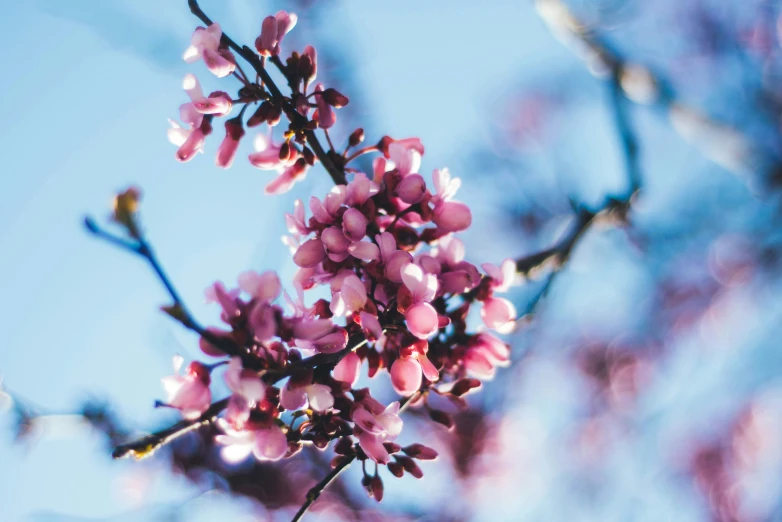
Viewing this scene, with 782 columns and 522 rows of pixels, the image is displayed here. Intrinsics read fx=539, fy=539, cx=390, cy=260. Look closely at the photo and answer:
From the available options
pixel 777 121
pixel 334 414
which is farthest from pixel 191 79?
pixel 777 121

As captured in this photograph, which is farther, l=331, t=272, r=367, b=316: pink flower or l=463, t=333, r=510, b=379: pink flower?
l=463, t=333, r=510, b=379: pink flower

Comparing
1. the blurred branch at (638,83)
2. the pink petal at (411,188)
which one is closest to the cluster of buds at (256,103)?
the pink petal at (411,188)

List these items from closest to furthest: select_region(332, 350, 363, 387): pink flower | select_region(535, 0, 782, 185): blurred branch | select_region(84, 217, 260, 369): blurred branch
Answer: select_region(84, 217, 260, 369): blurred branch → select_region(332, 350, 363, 387): pink flower → select_region(535, 0, 782, 185): blurred branch

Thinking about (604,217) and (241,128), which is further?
(604,217)

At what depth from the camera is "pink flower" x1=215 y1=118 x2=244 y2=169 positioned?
1.66 meters

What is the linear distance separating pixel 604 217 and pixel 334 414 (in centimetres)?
181

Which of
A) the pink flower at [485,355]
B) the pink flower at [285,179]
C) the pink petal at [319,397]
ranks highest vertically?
the pink flower at [285,179]

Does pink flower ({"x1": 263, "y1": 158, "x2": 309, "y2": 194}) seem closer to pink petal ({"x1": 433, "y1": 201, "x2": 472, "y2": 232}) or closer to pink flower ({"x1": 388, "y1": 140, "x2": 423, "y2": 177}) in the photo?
pink flower ({"x1": 388, "y1": 140, "x2": 423, "y2": 177})

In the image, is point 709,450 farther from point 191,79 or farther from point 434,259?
point 191,79

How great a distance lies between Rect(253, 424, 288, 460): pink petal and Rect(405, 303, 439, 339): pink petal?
42 centimetres

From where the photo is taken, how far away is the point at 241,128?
1674 millimetres

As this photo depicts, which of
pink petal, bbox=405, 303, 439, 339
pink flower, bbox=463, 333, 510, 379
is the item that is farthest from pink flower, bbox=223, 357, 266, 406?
pink flower, bbox=463, 333, 510, 379

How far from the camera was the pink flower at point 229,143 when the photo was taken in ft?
5.44

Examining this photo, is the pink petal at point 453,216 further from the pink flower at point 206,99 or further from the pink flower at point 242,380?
the pink flower at point 242,380
